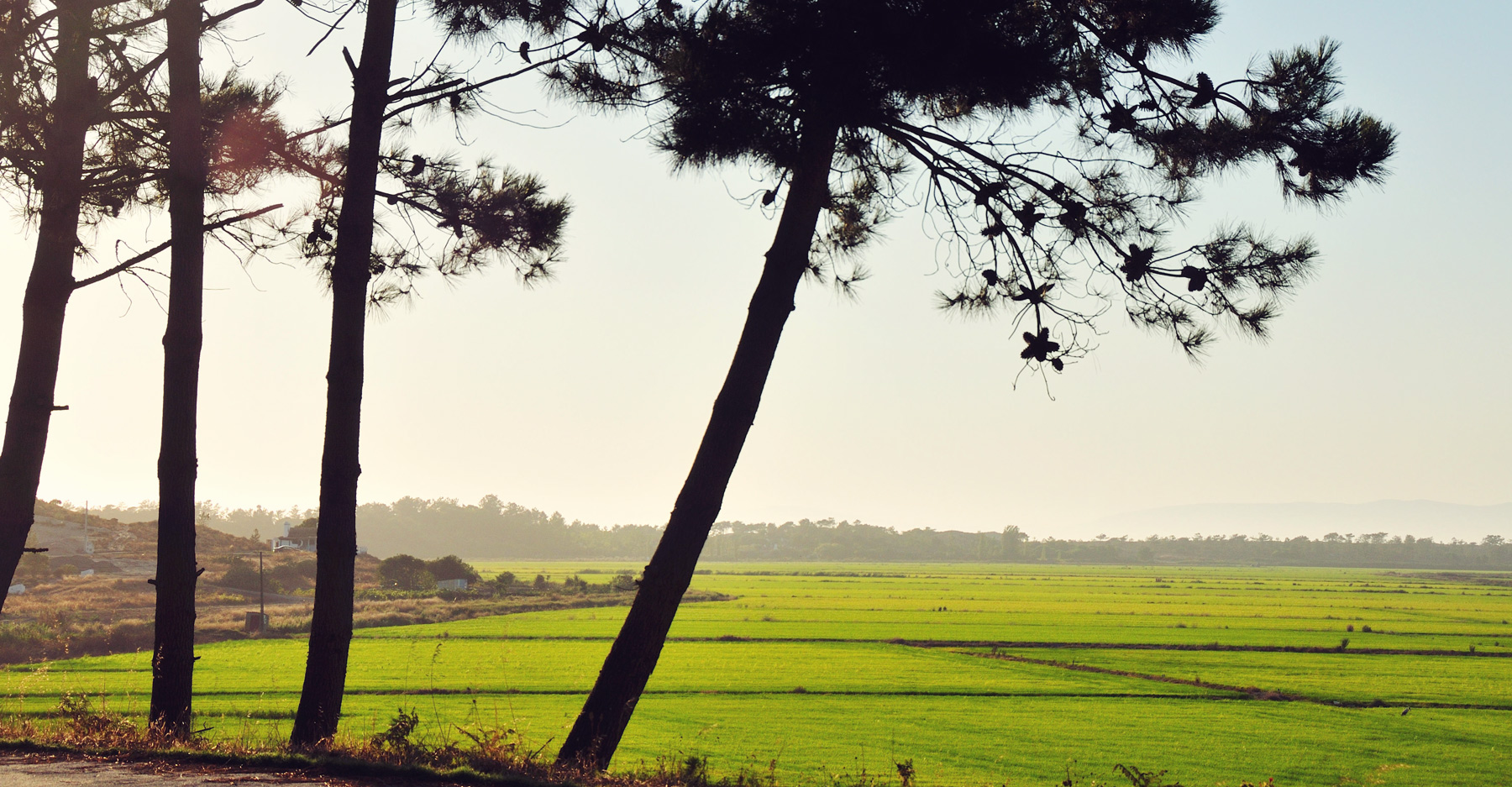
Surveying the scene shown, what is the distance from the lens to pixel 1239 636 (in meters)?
48.6

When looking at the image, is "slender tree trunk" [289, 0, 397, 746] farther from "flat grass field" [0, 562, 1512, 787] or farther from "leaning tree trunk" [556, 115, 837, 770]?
"leaning tree trunk" [556, 115, 837, 770]

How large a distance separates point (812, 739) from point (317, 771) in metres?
16.4

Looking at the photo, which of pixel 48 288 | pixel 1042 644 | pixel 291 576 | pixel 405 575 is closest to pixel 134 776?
pixel 48 288

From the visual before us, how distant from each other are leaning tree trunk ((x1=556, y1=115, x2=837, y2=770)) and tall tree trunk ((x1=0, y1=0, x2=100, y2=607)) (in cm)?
529

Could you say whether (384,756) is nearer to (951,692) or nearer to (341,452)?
(341,452)

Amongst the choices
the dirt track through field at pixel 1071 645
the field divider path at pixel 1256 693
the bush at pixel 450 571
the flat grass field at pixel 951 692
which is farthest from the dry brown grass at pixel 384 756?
the bush at pixel 450 571

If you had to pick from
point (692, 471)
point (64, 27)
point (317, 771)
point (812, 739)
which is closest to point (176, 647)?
point (317, 771)

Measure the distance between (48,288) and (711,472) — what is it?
610 cm

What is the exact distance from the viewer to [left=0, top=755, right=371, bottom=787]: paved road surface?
5.25 m

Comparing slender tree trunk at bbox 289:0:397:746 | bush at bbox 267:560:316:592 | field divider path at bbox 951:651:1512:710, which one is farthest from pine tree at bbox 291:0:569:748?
bush at bbox 267:560:316:592

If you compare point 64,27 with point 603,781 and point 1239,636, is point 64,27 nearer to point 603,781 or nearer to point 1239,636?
point 603,781

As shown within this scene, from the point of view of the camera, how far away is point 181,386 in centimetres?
794

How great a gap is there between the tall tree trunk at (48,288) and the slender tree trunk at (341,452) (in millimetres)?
2817

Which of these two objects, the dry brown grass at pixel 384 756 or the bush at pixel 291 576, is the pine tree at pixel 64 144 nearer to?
the dry brown grass at pixel 384 756
